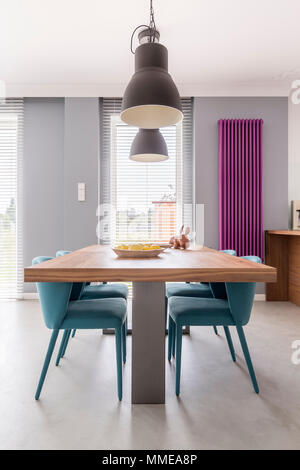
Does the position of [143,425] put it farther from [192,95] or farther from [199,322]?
[192,95]

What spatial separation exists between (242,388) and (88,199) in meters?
2.99

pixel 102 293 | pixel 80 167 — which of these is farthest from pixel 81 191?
pixel 102 293

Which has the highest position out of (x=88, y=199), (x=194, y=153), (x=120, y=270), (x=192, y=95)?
(x=192, y=95)

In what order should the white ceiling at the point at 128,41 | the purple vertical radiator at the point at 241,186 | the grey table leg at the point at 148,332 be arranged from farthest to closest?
the purple vertical radiator at the point at 241,186 < the white ceiling at the point at 128,41 < the grey table leg at the point at 148,332

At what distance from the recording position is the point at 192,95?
13.1 ft

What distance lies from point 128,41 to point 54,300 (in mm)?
2781

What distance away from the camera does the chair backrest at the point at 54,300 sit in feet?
5.29

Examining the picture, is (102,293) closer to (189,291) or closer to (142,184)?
(189,291)

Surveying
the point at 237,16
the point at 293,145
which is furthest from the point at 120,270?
the point at 293,145

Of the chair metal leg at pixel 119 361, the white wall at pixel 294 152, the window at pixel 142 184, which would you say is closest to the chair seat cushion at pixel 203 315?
the chair metal leg at pixel 119 361

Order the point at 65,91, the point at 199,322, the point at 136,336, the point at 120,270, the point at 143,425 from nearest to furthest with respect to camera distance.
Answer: the point at 120,270, the point at 143,425, the point at 136,336, the point at 199,322, the point at 65,91

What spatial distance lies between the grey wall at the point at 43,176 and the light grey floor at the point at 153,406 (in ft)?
5.91

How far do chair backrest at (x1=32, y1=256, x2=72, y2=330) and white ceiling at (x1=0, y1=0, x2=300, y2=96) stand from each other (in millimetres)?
2422

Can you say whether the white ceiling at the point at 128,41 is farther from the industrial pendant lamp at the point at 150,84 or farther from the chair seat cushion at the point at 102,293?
the chair seat cushion at the point at 102,293
